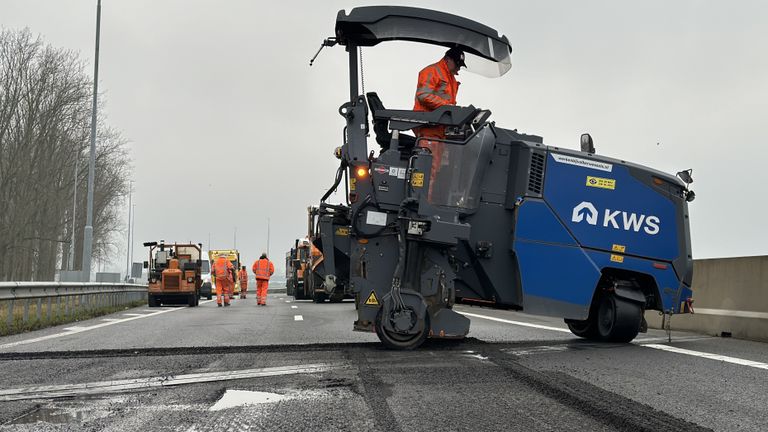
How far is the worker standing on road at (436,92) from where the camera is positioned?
6.85 metres

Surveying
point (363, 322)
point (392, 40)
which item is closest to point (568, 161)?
point (392, 40)

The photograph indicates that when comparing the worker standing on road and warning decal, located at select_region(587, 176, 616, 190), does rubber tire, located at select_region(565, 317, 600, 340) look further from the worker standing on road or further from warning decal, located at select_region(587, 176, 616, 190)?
the worker standing on road

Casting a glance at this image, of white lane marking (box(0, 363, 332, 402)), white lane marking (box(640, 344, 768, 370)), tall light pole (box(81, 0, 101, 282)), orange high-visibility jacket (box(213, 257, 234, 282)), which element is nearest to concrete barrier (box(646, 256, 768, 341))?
white lane marking (box(640, 344, 768, 370))

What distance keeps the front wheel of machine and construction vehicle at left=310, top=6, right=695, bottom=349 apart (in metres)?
0.31

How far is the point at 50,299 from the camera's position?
12.5 metres

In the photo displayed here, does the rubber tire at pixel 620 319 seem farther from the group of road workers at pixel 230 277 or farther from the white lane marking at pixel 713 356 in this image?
the group of road workers at pixel 230 277

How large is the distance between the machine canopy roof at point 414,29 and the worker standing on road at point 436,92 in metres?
0.19

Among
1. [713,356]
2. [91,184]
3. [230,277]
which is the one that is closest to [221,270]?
[230,277]

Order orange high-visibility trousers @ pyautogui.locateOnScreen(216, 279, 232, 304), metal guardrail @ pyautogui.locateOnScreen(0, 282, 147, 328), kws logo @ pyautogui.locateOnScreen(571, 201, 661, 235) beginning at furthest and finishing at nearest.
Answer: orange high-visibility trousers @ pyautogui.locateOnScreen(216, 279, 232, 304), metal guardrail @ pyautogui.locateOnScreen(0, 282, 147, 328), kws logo @ pyautogui.locateOnScreen(571, 201, 661, 235)

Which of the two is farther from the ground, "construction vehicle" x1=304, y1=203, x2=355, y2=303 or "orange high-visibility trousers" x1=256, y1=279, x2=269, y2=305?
"construction vehicle" x1=304, y1=203, x2=355, y2=303

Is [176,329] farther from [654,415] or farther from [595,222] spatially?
[654,415]

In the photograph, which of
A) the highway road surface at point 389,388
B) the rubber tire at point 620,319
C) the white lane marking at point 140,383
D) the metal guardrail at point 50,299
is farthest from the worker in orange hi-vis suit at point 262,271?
the white lane marking at point 140,383

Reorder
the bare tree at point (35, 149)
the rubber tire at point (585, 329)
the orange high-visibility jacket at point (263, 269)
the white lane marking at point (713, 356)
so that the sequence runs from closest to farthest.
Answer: the white lane marking at point (713, 356) → the rubber tire at point (585, 329) → the orange high-visibility jacket at point (263, 269) → the bare tree at point (35, 149)

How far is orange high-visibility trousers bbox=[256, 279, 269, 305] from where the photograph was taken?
2115 centimetres
